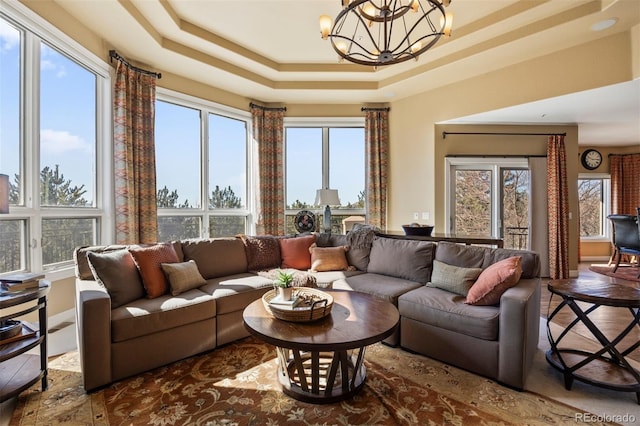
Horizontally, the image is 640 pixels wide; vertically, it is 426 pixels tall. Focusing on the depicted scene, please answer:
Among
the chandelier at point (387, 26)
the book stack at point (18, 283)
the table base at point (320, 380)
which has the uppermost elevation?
the chandelier at point (387, 26)

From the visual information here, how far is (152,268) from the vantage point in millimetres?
2750

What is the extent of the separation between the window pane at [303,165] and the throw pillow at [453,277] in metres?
3.20

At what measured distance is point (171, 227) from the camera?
463 centimetres

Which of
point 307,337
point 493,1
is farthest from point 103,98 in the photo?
point 493,1

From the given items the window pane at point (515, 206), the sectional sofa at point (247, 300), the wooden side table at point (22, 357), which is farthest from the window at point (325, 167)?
the wooden side table at point (22, 357)

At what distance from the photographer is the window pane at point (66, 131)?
123 inches

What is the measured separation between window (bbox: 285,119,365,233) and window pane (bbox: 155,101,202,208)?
1.60m

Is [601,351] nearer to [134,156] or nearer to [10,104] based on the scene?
[134,156]

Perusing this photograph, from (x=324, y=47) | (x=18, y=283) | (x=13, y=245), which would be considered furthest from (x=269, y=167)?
(x=18, y=283)

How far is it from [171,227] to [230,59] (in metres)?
2.53

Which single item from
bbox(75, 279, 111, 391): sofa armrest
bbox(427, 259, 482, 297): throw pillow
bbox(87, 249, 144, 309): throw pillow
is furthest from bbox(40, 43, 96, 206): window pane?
bbox(427, 259, 482, 297): throw pillow

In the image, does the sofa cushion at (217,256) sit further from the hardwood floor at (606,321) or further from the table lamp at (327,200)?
the hardwood floor at (606,321)

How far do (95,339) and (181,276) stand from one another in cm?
83

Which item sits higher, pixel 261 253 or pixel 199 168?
pixel 199 168
